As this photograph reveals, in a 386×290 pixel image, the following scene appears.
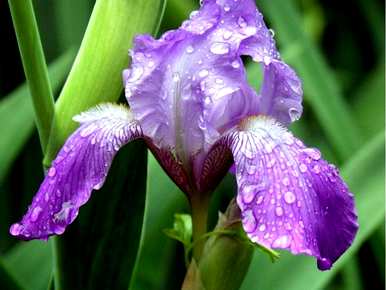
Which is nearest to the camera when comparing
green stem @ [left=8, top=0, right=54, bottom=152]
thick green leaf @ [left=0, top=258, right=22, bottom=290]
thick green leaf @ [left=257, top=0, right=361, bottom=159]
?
green stem @ [left=8, top=0, right=54, bottom=152]

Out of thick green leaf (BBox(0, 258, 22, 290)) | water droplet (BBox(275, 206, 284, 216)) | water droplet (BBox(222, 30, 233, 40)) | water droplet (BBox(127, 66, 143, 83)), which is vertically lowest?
thick green leaf (BBox(0, 258, 22, 290))

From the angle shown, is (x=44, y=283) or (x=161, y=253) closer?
(x=44, y=283)

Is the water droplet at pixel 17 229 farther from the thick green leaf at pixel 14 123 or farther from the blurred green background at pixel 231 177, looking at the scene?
the thick green leaf at pixel 14 123

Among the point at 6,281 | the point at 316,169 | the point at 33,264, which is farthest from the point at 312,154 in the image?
the point at 33,264

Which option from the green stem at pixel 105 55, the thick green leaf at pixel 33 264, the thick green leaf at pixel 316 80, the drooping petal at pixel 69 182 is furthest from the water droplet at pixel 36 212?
the thick green leaf at pixel 316 80

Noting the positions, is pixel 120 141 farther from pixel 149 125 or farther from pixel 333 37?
pixel 333 37

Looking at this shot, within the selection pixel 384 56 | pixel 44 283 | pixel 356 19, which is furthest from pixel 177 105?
pixel 356 19

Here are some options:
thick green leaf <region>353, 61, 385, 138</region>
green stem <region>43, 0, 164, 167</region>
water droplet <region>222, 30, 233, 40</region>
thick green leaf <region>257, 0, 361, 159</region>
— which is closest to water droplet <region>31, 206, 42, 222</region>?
green stem <region>43, 0, 164, 167</region>

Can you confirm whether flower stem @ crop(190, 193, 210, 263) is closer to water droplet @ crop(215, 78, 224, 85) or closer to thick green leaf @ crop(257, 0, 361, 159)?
water droplet @ crop(215, 78, 224, 85)
